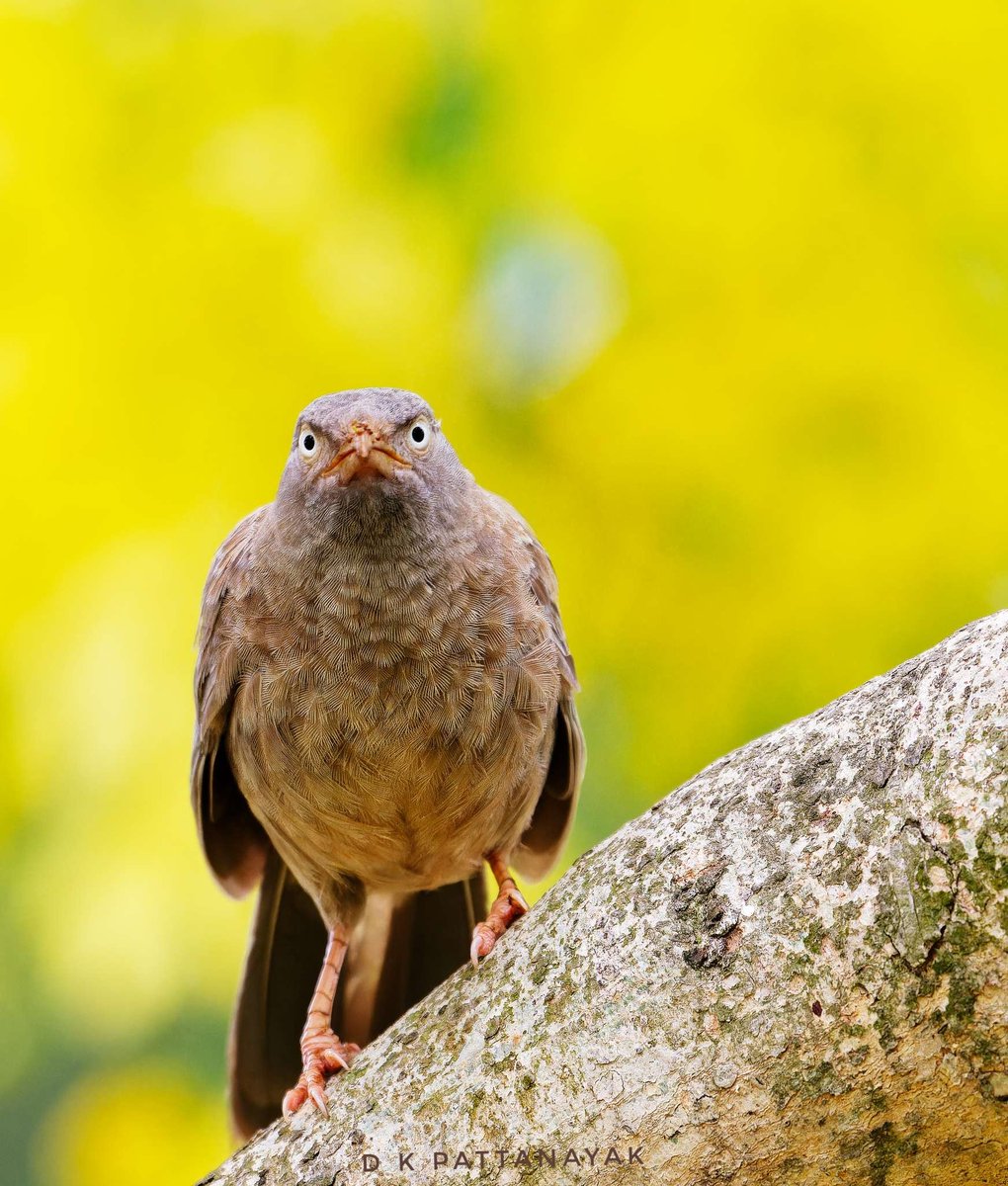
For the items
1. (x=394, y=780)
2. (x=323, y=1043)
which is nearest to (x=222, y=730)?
(x=394, y=780)

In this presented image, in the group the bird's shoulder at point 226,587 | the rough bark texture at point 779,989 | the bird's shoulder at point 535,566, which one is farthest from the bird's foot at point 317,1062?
the bird's shoulder at point 535,566

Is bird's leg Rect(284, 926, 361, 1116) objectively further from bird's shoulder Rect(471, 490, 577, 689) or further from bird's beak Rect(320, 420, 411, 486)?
bird's beak Rect(320, 420, 411, 486)

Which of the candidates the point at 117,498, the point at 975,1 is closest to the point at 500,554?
the point at 117,498

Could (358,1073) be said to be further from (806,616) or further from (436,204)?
(436,204)

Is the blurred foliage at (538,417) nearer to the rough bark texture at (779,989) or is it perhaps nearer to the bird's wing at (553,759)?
the bird's wing at (553,759)

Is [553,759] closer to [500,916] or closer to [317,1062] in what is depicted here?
[500,916]

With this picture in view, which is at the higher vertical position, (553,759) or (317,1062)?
(553,759)
